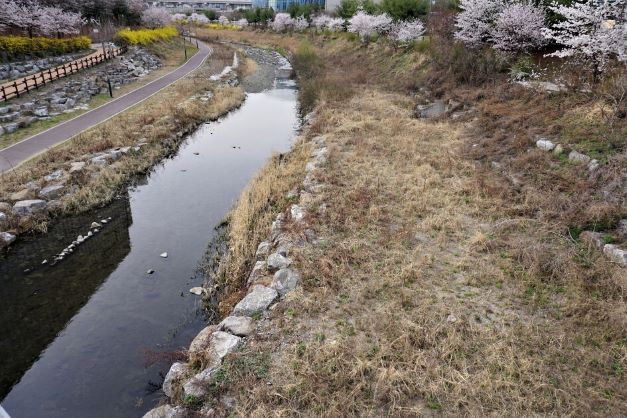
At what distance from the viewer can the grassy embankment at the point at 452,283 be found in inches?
226

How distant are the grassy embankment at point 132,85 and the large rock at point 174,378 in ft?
43.7

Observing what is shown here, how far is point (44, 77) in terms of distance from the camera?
23.4 metres

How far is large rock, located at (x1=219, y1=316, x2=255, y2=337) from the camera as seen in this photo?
6.96 meters

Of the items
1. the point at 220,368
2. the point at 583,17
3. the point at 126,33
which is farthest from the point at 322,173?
the point at 126,33

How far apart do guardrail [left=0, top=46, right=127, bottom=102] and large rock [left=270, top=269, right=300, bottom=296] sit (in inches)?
700

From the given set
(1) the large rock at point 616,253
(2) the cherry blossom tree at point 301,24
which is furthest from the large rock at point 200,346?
(2) the cherry blossom tree at point 301,24

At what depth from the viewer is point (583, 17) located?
48.1 feet

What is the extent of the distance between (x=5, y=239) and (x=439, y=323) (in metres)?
10.8

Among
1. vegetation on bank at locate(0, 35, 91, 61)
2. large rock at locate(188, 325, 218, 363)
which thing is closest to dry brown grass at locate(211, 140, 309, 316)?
large rock at locate(188, 325, 218, 363)

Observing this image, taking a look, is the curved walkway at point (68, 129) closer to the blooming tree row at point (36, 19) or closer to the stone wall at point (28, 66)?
the stone wall at point (28, 66)

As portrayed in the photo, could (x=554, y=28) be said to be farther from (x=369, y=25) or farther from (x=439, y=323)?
(x=369, y=25)

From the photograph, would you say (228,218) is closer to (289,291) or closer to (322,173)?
(322,173)

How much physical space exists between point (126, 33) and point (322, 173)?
35.3 meters

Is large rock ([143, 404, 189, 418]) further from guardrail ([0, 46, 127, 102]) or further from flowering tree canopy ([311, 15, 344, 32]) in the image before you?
flowering tree canopy ([311, 15, 344, 32])
